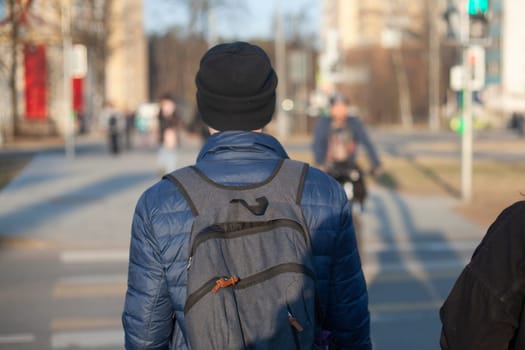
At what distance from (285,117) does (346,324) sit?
35.7 meters

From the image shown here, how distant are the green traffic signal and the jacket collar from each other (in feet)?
43.4

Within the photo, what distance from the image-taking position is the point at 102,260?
35.1ft

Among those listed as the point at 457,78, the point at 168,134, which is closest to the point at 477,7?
the point at 457,78

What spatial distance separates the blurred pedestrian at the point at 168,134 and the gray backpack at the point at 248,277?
49.3ft

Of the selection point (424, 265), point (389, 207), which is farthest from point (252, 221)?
point (389, 207)

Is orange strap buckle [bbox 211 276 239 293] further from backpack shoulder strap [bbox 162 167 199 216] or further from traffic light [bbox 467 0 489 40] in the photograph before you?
traffic light [bbox 467 0 489 40]

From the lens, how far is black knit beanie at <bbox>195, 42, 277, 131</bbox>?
279 cm

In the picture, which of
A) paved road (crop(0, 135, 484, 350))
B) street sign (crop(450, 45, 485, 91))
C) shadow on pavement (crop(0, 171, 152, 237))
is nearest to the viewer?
paved road (crop(0, 135, 484, 350))

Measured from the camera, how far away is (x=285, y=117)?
38531 millimetres

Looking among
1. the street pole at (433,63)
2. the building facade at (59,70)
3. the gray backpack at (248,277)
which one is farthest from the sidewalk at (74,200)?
the street pole at (433,63)

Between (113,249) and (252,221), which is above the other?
(252,221)

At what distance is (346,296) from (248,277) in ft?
1.75

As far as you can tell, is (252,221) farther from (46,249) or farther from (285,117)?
(285,117)

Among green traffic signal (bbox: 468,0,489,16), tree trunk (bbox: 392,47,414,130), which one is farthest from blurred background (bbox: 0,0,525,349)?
tree trunk (bbox: 392,47,414,130)
